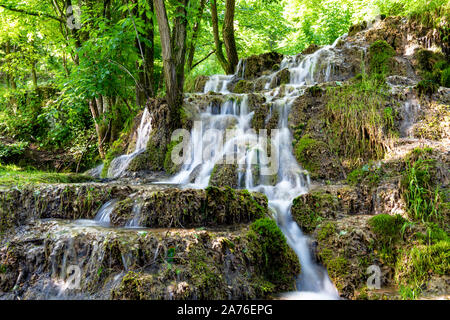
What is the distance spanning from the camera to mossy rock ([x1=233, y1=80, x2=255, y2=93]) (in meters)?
9.27

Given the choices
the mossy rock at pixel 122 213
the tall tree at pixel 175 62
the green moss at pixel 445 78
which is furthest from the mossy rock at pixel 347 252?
the green moss at pixel 445 78

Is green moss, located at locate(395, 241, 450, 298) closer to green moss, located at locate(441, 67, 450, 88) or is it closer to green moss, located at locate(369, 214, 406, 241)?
green moss, located at locate(369, 214, 406, 241)

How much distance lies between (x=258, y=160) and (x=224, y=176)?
2.47ft

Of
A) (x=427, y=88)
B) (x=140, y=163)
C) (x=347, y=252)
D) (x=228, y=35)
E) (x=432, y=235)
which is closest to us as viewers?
(x=432, y=235)

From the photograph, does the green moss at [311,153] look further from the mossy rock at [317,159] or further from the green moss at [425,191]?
the green moss at [425,191]

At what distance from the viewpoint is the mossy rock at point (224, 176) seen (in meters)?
5.32

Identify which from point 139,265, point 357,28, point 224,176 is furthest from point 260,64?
point 139,265

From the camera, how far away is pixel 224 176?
5.39 metres

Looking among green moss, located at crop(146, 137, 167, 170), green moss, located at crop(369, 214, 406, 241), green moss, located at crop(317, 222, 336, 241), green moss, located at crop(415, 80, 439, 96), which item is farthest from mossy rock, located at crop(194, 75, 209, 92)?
green moss, located at crop(369, 214, 406, 241)

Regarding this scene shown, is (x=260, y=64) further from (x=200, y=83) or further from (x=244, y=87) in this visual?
(x=200, y=83)

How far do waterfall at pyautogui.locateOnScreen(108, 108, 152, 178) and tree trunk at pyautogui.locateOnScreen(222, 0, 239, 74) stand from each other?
4954 millimetres
